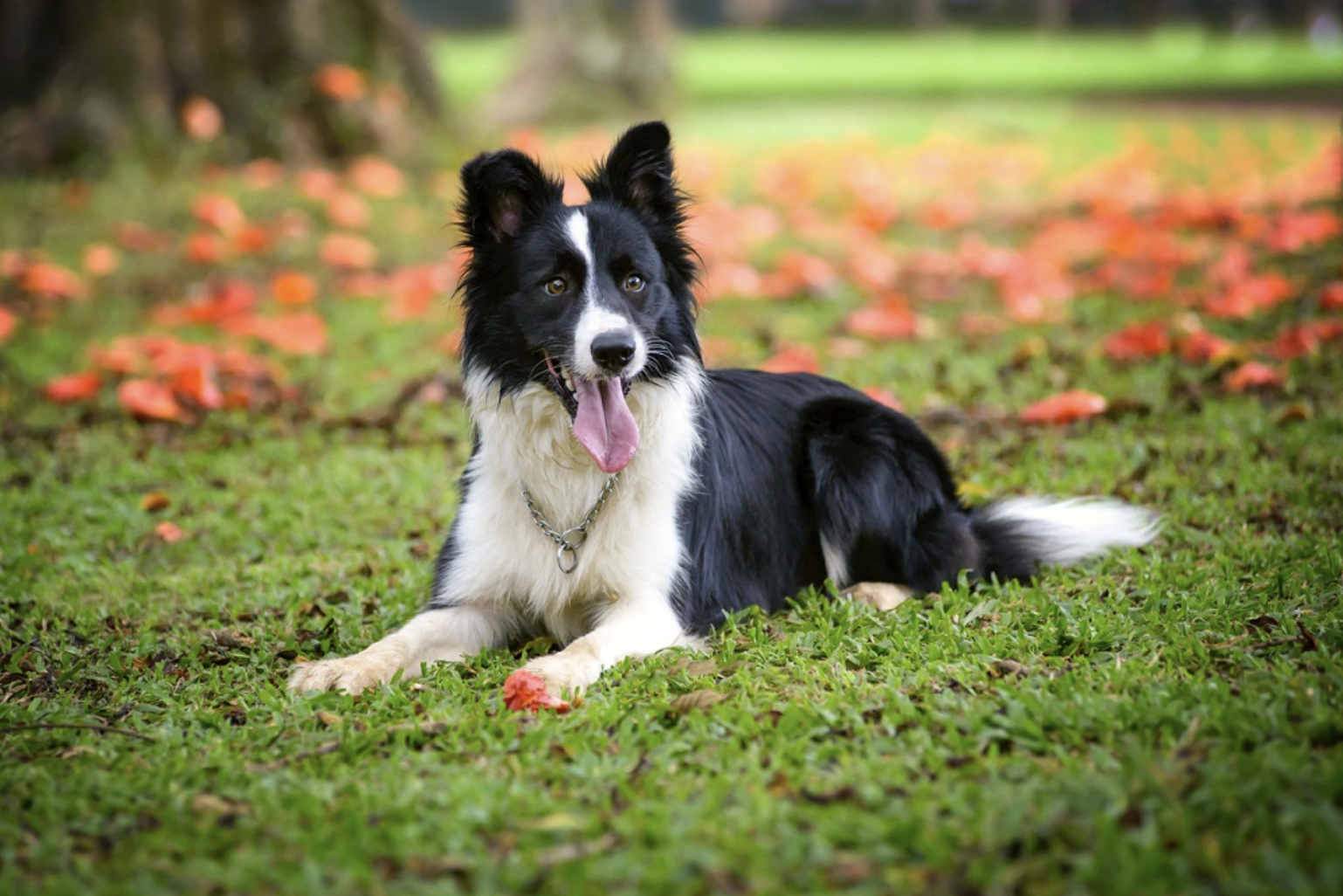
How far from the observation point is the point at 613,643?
3932 millimetres

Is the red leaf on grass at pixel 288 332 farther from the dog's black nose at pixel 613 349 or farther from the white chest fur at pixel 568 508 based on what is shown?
the dog's black nose at pixel 613 349

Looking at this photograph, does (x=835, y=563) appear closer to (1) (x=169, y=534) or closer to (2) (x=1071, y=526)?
(2) (x=1071, y=526)

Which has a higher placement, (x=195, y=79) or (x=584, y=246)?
(x=195, y=79)

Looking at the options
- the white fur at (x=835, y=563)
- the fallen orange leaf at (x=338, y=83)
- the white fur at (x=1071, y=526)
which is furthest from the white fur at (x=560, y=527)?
the fallen orange leaf at (x=338, y=83)

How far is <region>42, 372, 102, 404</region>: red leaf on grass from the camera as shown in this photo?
22.8 ft

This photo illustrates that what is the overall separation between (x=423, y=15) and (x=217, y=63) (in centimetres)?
2736

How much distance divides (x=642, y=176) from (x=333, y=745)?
2.02 metres

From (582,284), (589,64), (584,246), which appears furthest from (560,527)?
(589,64)

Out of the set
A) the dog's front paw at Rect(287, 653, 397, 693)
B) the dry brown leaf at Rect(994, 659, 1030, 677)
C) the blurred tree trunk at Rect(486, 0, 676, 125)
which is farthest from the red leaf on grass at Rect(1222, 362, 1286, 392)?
the blurred tree trunk at Rect(486, 0, 676, 125)

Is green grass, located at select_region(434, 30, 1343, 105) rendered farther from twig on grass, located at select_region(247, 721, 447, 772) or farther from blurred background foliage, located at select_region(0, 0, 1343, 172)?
twig on grass, located at select_region(247, 721, 447, 772)

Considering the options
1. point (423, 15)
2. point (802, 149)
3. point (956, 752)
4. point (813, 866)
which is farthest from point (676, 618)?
point (423, 15)

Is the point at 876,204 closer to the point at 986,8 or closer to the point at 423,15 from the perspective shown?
the point at 423,15

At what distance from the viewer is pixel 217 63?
11.1 metres

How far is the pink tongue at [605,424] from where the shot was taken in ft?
12.9
